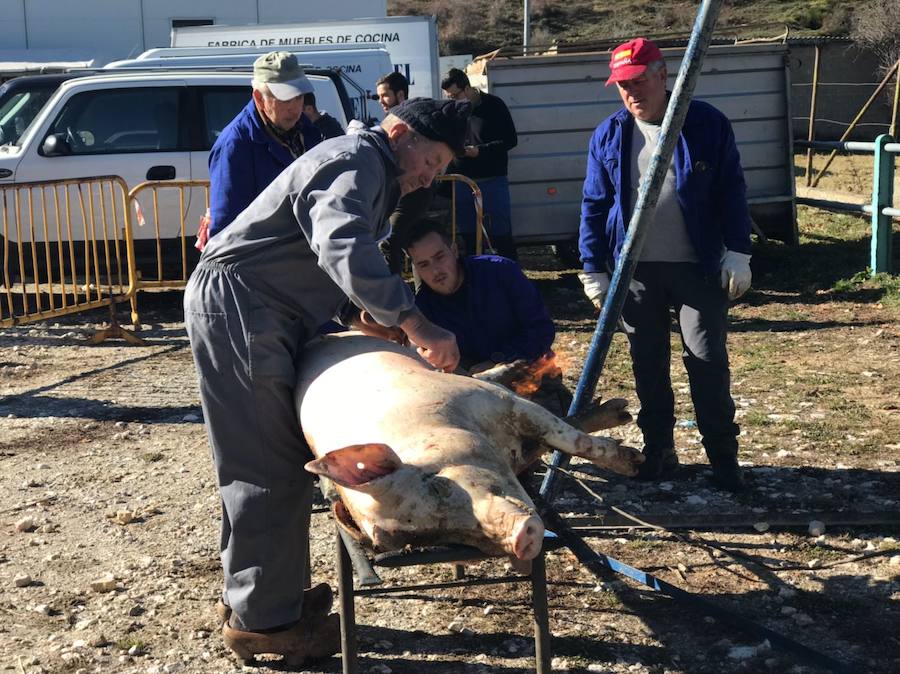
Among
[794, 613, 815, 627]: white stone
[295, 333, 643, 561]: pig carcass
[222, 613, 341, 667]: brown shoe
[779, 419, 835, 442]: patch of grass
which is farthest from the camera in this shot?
[779, 419, 835, 442]: patch of grass

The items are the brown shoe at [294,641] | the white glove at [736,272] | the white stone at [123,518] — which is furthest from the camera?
the white stone at [123,518]

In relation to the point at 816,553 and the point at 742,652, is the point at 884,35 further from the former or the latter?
the point at 742,652

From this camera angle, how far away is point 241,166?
16.0 feet

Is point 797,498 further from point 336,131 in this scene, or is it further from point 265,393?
point 336,131

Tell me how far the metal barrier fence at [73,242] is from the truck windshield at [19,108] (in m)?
0.84

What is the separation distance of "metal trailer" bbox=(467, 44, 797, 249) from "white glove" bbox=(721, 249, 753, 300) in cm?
575

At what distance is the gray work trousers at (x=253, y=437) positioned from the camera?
139 inches

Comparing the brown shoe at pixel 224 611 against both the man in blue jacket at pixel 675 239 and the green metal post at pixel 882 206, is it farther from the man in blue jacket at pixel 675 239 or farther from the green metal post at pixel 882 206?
the green metal post at pixel 882 206

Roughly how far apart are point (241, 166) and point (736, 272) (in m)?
2.21

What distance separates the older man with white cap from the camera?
4828mm

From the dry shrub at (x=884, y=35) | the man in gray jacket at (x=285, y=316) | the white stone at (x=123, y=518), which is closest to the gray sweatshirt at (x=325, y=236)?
the man in gray jacket at (x=285, y=316)

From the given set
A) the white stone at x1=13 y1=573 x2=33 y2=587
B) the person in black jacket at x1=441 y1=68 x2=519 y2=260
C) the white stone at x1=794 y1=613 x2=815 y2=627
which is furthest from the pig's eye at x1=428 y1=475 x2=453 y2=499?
the person in black jacket at x1=441 y1=68 x2=519 y2=260

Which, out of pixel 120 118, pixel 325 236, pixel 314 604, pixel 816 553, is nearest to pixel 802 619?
pixel 816 553

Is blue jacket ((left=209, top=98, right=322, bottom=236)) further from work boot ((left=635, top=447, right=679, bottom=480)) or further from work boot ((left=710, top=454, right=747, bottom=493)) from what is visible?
work boot ((left=710, top=454, right=747, bottom=493))
